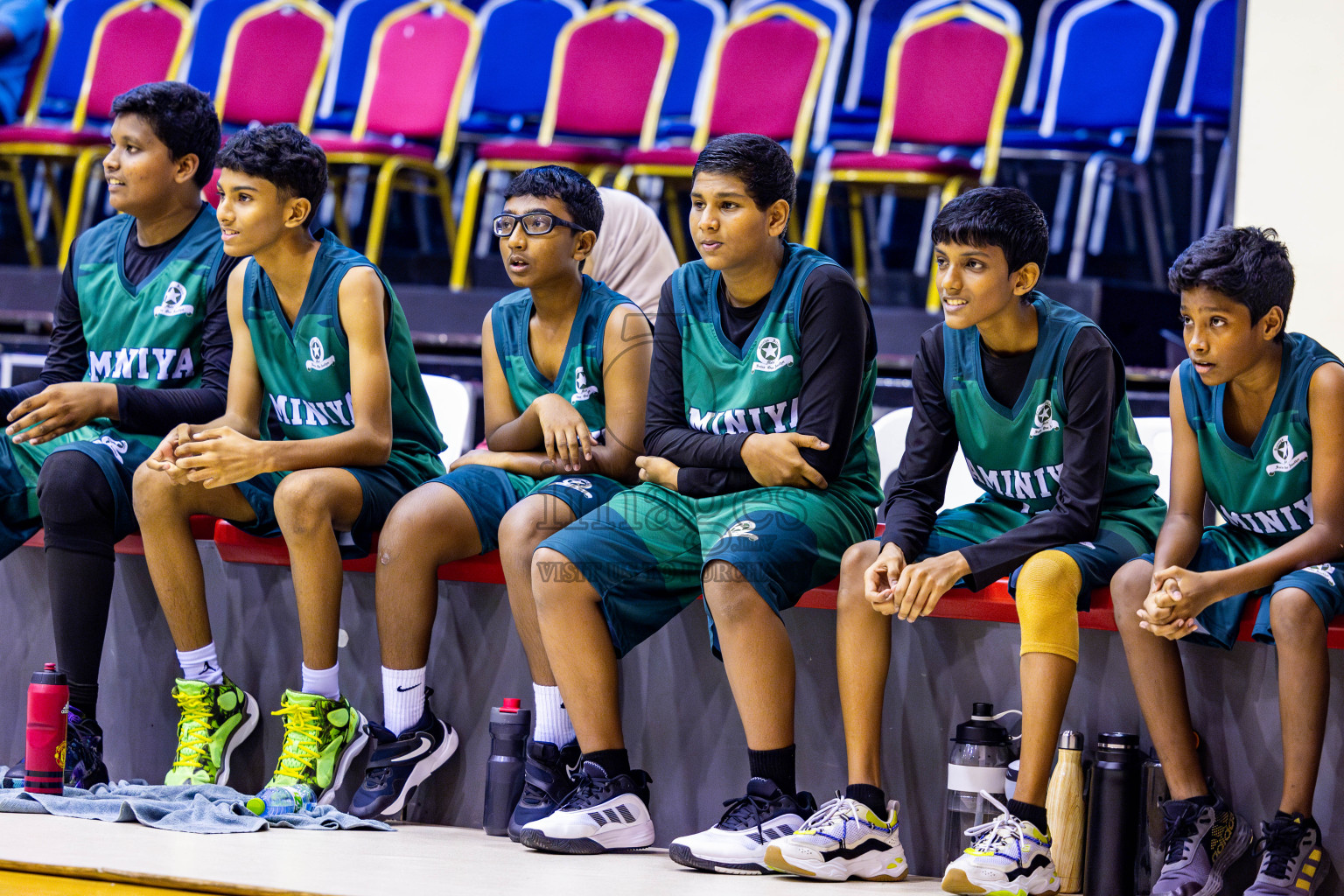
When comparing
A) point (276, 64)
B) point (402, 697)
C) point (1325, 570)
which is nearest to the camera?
point (1325, 570)

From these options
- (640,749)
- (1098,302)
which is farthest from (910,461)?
(1098,302)

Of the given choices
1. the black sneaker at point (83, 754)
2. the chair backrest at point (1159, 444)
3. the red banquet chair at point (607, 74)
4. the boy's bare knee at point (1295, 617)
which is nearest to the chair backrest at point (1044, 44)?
the red banquet chair at point (607, 74)

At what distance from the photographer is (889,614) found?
92.7 inches

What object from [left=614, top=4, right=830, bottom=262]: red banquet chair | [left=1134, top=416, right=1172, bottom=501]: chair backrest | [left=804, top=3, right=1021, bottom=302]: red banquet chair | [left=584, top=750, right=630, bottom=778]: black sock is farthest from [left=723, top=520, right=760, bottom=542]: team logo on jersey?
[left=614, top=4, right=830, bottom=262]: red banquet chair

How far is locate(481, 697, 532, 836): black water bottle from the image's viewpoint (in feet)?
8.50

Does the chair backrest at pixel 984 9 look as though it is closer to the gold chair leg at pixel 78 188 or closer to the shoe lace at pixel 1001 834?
the gold chair leg at pixel 78 188

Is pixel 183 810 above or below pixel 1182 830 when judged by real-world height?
below

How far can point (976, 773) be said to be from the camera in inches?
91.4

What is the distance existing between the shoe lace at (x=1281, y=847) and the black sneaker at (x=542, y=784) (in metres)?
1.13

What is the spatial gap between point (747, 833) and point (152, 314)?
66.9 inches

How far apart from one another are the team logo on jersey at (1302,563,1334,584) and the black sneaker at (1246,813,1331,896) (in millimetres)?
364

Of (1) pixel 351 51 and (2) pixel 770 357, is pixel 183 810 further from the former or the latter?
(1) pixel 351 51

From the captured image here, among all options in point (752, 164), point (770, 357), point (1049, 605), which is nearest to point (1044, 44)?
point (752, 164)

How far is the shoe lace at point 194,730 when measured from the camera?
2680 mm
